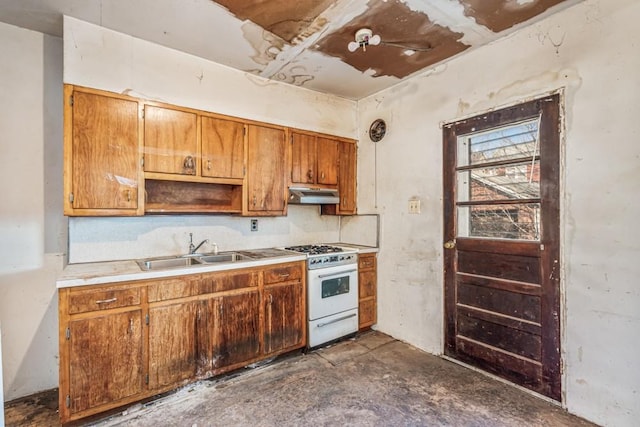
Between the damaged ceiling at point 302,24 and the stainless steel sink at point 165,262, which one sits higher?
the damaged ceiling at point 302,24

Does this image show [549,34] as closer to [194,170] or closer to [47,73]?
[194,170]

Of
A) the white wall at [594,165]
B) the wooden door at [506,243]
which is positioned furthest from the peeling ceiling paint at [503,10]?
the wooden door at [506,243]

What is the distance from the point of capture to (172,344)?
7.43ft

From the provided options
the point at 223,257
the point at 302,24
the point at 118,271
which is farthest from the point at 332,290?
the point at 302,24

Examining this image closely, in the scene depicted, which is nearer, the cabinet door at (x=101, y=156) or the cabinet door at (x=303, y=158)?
the cabinet door at (x=101, y=156)

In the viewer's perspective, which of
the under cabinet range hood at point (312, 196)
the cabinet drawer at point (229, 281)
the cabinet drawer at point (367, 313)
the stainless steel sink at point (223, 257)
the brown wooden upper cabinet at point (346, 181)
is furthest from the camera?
the brown wooden upper cabinet at point (346, 181)

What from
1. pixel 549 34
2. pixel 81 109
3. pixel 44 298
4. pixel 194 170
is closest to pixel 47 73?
pixel 81 109

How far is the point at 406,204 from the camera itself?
322 centimetres

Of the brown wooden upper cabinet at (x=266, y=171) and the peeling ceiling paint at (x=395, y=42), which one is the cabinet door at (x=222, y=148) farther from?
the peeling ceiling paint at (x=395, y=42)

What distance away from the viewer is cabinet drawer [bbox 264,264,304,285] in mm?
2746

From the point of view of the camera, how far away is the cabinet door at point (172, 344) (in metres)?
2.19

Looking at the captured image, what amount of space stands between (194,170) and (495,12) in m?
2.57

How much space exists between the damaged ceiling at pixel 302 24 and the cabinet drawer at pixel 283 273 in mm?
1883

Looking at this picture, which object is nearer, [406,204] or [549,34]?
[549,34]
